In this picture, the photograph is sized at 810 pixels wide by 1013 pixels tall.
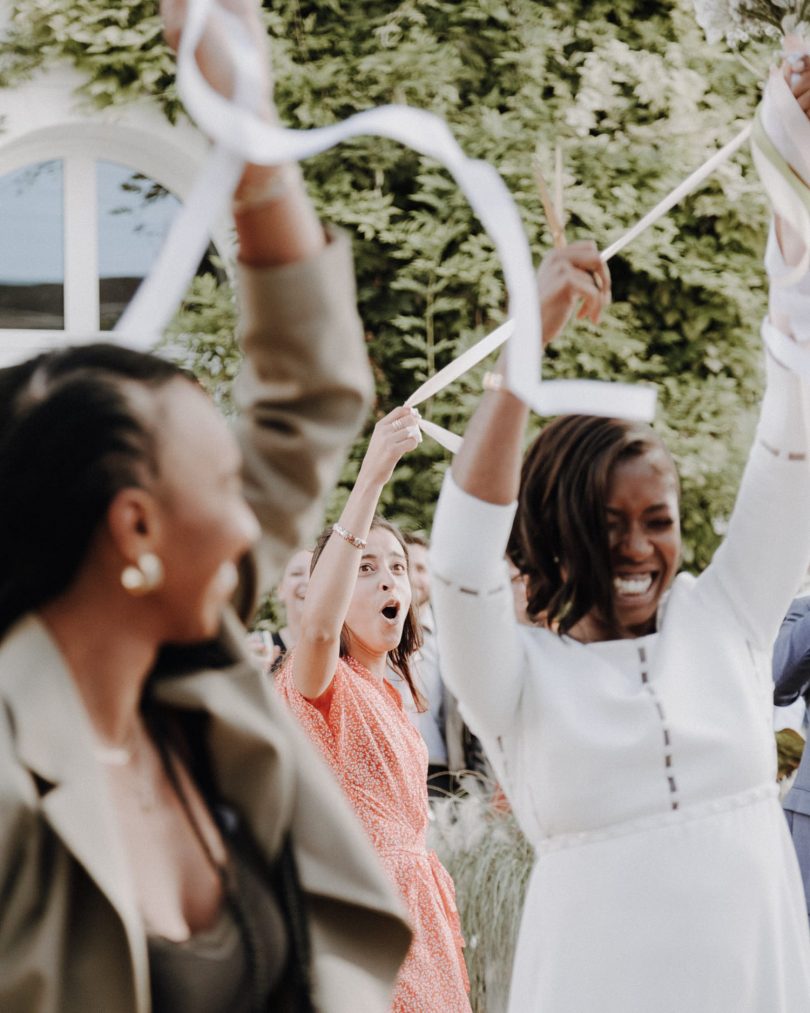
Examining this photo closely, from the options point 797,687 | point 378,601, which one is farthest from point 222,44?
point 797,687

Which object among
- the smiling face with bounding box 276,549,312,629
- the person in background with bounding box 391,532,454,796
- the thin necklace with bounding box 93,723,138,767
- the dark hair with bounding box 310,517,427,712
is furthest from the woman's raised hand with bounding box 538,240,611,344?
the person in background with bounding box 391,532,454,796

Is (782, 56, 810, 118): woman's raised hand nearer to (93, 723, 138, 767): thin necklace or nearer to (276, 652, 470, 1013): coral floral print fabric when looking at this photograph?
(93, 723, 138, 767): thin necklace

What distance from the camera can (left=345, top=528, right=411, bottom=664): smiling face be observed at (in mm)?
3391

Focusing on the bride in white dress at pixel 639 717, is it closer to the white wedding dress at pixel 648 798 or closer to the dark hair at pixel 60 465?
the white wedding dress at pixel 648 798

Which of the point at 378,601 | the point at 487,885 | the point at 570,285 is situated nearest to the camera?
the point at 570,285

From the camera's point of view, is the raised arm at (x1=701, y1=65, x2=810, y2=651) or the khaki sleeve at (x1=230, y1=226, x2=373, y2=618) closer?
the khaki sleeve at (x1=230, y1=226, x2=373, y2=618)

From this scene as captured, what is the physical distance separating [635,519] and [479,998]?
274cm

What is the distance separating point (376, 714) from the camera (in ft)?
10.4

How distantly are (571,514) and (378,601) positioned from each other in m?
1.64

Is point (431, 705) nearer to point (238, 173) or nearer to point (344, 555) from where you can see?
point (344, 555)

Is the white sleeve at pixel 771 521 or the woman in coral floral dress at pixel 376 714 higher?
the white sleeve at pixel 771 521

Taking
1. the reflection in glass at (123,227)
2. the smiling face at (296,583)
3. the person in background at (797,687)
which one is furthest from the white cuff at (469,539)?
the reflection in glass at (123,227)

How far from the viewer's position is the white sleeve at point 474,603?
5.27ft

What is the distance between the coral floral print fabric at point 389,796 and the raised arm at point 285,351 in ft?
5.77
